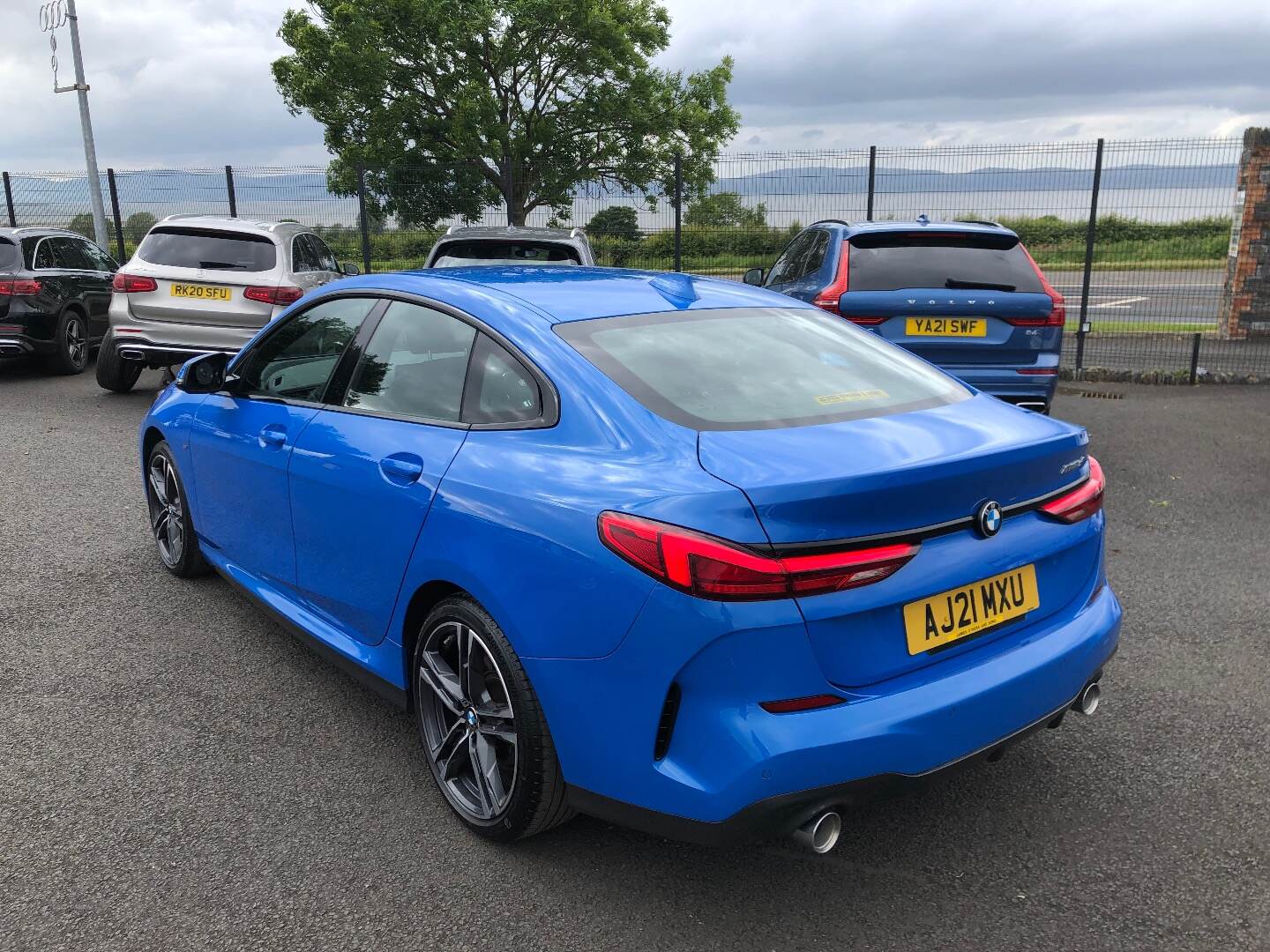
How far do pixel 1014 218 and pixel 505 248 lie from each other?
5858 mm

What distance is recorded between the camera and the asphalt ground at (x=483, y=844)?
8.18 feet

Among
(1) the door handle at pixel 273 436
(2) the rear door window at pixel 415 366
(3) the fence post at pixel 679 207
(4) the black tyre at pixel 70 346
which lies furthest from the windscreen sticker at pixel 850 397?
(4) the black tyre at pixel 70 346

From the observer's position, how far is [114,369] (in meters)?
10.2

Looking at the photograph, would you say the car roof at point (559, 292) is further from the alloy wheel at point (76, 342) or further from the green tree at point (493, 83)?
the green tree at point (493, 83)

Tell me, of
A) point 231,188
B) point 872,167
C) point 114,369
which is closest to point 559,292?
point 114,369

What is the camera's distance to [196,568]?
4895 millimetres

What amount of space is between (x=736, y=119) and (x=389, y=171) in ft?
67.5

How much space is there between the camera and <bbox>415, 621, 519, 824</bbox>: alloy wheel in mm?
2770

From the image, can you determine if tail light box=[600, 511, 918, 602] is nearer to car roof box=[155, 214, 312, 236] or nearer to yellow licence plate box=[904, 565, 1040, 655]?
yellow licence plate box=[904, 565, 1040, 655]

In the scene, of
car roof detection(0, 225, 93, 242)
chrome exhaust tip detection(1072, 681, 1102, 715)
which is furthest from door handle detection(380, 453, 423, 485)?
car roof detection(0, 225, 93, 242)

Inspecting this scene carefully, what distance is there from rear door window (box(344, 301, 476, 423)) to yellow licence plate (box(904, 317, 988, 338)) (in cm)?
423

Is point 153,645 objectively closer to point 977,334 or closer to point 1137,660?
point 1137,660

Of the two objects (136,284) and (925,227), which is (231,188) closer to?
(136,284)

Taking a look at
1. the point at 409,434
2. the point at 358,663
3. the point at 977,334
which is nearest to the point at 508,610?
the point at 409,434
